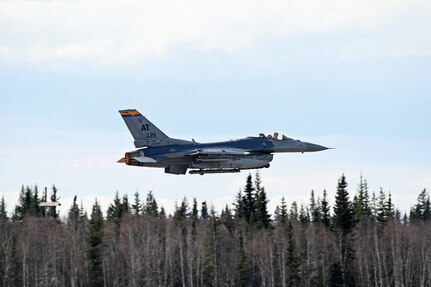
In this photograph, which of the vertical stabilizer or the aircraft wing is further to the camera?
the vertical stabilizer

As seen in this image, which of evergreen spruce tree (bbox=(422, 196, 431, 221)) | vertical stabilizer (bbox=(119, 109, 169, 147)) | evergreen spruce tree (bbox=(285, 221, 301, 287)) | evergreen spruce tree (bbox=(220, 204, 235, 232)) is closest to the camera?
vertical stabilizer (bbox=(119, 109, 169, 147))

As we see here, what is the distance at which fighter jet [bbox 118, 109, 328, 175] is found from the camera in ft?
199

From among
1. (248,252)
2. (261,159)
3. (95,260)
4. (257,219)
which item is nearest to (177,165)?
(261,159)

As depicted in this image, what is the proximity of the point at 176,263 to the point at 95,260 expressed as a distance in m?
7.78

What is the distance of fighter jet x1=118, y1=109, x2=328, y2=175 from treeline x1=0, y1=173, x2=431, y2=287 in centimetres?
2168

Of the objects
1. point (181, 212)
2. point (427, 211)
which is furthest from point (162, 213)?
point (427, 211)

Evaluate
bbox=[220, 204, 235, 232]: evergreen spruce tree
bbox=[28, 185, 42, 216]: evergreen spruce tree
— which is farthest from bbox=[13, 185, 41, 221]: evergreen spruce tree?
bbox=[220, 204, 235, 232]: evergreen spruce tree

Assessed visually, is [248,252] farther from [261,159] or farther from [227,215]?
[261,159]

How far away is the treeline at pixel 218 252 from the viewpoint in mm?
83812

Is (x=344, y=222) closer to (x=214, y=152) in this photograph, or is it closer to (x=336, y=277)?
(x=336, y=277)

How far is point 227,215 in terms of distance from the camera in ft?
331

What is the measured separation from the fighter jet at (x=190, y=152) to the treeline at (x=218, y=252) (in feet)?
71.1

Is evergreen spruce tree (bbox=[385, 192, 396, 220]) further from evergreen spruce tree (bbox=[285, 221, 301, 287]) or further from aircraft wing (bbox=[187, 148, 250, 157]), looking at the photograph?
aircraft wing (bbox=[187, 148, 250, 157])

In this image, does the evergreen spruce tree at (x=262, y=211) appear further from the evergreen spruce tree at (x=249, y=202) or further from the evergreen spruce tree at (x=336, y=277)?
the evergreen spruce tree at (x=336, y=277)
